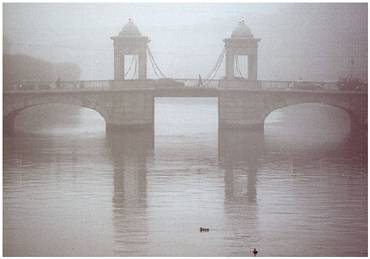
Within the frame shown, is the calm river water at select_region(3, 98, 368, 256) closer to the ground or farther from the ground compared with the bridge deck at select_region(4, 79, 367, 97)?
closer to the ground

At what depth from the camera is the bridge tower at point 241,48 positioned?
58375 millimetres

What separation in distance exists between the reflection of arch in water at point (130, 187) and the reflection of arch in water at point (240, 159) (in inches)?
138

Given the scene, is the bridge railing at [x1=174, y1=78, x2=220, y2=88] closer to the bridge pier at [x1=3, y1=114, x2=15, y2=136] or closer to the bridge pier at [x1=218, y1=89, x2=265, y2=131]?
the bridge pier at [x1=218, y1=89, x2=265, y2=131]

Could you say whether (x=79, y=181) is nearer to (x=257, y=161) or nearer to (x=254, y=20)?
(x=257, y=161)

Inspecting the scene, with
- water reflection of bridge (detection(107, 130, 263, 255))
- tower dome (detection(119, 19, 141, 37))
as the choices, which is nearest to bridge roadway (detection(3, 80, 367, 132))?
water reflection of bridge (detection(107, 130, 263, 255))

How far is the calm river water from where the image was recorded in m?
22.2

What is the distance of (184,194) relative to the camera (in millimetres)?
30500

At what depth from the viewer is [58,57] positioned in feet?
237

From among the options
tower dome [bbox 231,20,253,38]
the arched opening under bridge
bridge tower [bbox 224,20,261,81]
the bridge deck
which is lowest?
the arched opening under bridge

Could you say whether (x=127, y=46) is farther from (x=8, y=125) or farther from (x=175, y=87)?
(x=8, y=125)

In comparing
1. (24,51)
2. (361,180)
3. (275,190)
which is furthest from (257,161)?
(24,51)

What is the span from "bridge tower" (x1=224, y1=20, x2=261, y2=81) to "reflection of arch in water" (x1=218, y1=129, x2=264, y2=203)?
4629mm

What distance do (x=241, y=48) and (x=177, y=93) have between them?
542cm

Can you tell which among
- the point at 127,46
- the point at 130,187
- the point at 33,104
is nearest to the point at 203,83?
the point at 127,46
